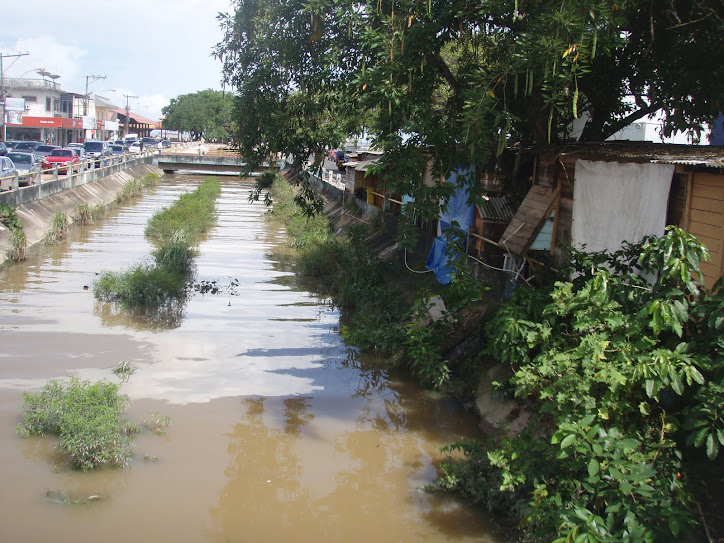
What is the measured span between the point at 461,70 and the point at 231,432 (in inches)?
275

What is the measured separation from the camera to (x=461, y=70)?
38.1ft

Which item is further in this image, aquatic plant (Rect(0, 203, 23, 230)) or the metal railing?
the metal railing

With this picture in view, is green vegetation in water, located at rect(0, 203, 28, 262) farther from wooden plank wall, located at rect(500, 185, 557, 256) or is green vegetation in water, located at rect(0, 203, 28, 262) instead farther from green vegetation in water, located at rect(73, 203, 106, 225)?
wooden plank wall, located at rect(500, 185, 557, 256)

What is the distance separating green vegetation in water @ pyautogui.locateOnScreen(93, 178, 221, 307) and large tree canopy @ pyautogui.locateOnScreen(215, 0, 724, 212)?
434 cm

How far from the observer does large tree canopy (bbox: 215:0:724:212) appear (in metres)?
9.24

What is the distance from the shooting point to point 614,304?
7016 mm

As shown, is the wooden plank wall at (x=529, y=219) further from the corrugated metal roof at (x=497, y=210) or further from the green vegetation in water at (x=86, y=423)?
the green vegetation in water at (x=86, y=423)

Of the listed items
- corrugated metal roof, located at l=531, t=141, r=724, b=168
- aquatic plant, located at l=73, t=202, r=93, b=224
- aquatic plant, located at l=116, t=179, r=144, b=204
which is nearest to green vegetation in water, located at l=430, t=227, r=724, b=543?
corrugated metal roof, located at l=531, t=141, r=724, b=168

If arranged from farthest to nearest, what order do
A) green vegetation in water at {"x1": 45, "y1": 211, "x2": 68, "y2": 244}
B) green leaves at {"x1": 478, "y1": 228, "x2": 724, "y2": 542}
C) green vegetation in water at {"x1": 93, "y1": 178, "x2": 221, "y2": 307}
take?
green vegetation in water at {"x1": 45, "y1": 211, "x2": 68, "y2": 244} → green vegetation in water at {"x1": 93, "y1": 178, "x2": 221, "y2": 307} → green leaves at {"x1": 478, "y1": 228, "x2": 724, "y2": 542}

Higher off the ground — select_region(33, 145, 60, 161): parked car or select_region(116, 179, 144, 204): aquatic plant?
select_region(33, 145, 60, 161): parked car

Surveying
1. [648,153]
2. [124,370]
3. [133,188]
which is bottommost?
[124,370]

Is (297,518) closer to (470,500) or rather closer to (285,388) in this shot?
(470,500)

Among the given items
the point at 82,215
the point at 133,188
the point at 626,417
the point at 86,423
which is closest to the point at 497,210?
the point at 626,417

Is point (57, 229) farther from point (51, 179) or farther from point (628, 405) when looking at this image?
point (628, 405)
